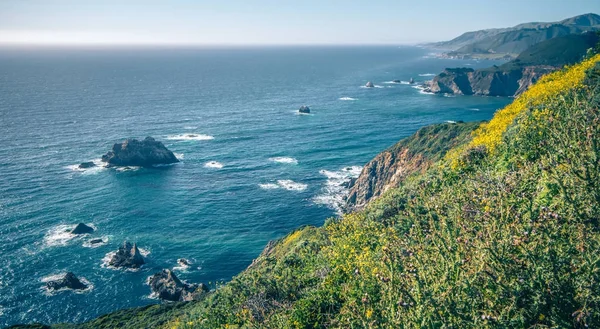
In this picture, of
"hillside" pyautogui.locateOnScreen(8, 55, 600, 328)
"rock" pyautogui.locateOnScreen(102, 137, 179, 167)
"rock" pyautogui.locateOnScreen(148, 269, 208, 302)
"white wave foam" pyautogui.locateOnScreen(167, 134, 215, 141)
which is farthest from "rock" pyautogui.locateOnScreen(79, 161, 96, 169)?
"hillside" pyautogui.locateOnScreen(8, 55, 600, 328)

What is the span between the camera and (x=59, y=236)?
7350 cm

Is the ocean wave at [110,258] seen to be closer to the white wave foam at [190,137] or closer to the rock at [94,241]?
the rock at [94,241]

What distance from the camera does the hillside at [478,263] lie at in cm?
1330

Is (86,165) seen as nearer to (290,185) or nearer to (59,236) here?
(59,236)

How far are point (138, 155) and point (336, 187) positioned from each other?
50293 millimetres

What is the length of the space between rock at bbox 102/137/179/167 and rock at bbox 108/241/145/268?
141 feet

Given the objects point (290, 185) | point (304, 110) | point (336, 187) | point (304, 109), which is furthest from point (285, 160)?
point (304, 109)

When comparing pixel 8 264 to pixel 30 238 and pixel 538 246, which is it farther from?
Result: pixel 538 246

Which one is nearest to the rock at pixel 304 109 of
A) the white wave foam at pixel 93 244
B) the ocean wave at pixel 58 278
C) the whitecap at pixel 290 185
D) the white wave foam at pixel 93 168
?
the whitecap at pixel 290 185

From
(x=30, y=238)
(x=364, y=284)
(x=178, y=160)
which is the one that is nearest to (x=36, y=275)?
(x=30, y=238)

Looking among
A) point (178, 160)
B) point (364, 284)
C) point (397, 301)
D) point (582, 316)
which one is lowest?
point (178, 160)

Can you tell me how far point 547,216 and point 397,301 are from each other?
5.97 meters

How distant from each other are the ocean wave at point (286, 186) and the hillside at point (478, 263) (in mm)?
60021

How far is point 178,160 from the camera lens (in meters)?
110
